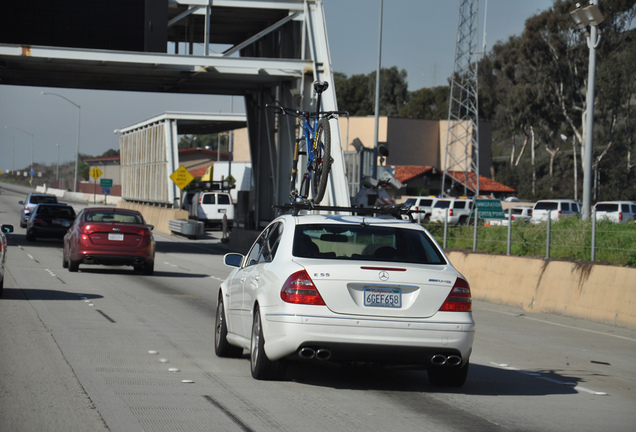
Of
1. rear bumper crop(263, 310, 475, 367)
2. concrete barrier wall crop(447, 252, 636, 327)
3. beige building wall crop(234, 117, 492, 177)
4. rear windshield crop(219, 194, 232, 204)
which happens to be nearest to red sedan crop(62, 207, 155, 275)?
concrete barrier wall crop(447, 252, 636, 327)

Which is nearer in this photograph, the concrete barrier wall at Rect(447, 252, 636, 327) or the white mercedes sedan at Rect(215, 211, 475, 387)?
the white mercedes sedan at Rect(215, 211, 475, 387)

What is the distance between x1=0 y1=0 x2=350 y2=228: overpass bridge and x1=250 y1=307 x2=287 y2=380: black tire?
55.2 feet

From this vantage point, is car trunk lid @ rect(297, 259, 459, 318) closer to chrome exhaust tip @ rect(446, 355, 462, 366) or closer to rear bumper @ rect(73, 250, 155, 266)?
chrome exhaust tip @ rect(446, 355, 462, 366)

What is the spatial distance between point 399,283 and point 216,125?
4847cm

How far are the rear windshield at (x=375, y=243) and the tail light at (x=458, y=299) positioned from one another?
46 cm

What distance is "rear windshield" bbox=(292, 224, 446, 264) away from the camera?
8516 mm

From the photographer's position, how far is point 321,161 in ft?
68.5

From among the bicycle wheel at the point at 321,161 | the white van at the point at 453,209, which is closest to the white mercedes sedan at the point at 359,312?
the bicycle wheel at the point at 321,161

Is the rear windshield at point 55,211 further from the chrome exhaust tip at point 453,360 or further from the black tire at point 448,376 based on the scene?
the chrome exhaust tip at point 453,360

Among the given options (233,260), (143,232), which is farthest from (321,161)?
(233,260)

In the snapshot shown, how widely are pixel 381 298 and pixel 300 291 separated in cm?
68

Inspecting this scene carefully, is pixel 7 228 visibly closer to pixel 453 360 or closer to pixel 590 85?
pixel 453 360

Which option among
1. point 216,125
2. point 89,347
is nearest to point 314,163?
point 89,347

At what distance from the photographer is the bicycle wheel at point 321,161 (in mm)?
20078
